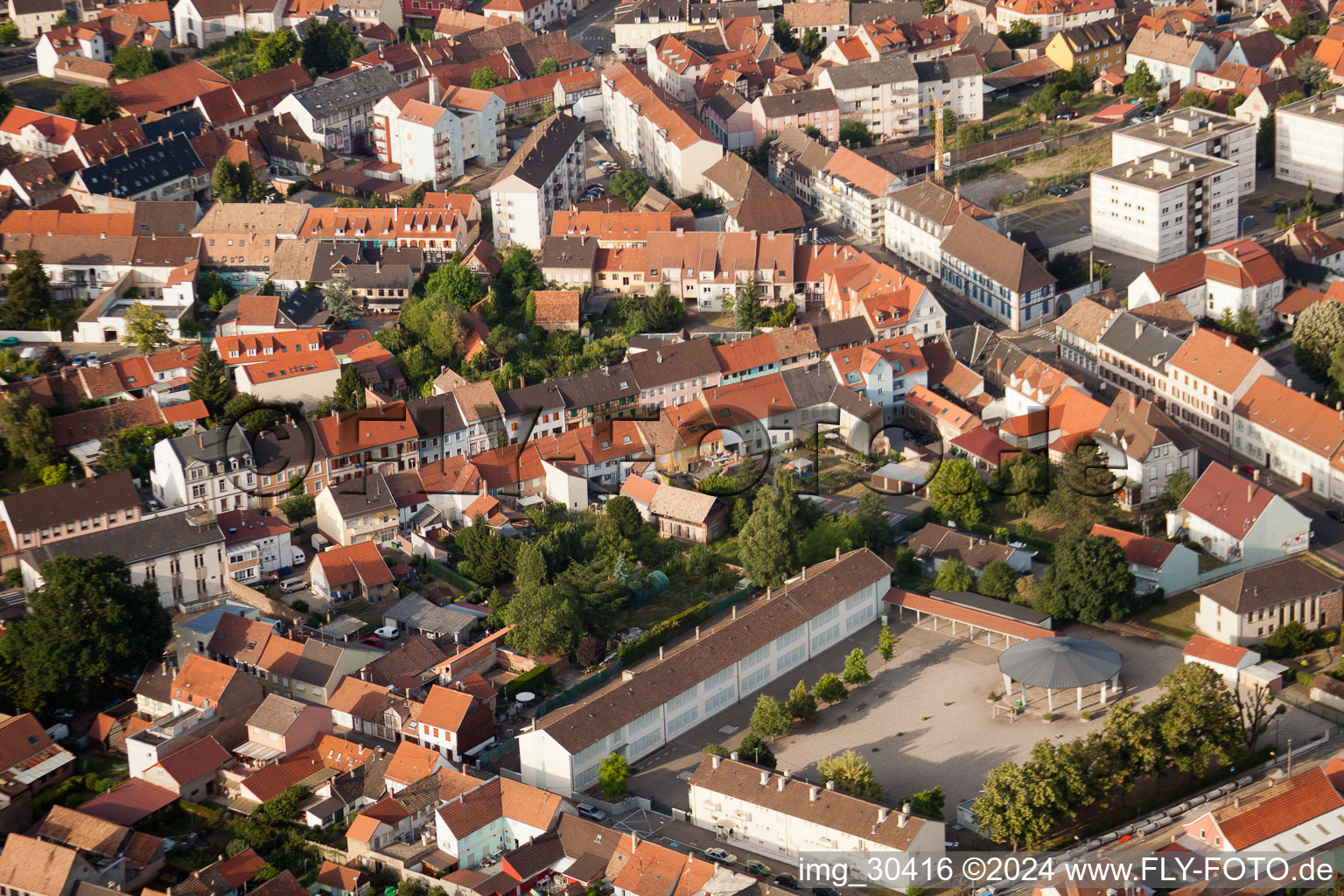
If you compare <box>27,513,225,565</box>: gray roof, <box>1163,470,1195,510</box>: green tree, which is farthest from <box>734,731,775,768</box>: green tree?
<box>27,513,225,565</box>: gray roof

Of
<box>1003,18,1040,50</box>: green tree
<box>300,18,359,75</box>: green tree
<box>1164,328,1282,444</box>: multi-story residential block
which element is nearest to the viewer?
<box>1164,328,1282,444</box>: multi-story residential block

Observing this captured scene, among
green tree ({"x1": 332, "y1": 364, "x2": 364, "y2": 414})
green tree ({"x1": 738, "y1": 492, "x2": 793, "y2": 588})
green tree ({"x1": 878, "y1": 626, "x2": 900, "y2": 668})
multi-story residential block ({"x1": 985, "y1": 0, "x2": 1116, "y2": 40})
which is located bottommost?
green tree ({"x1": 878, "y1": 626, "x2": 900, "y2": 668})

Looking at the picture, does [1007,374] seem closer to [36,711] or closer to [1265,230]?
[1265,230]

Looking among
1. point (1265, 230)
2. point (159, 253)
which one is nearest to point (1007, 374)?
point (1265, 230)

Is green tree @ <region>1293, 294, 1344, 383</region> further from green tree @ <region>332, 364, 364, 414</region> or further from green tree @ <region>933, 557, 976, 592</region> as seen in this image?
green tree @ <region>332, 364, 364, 414</region>

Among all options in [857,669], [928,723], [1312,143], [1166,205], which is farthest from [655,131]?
[928,723]

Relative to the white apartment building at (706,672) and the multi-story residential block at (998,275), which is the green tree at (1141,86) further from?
the white apartment building at (706,672)

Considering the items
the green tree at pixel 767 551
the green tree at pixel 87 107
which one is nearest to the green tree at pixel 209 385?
the green tree at pixel 767 551
